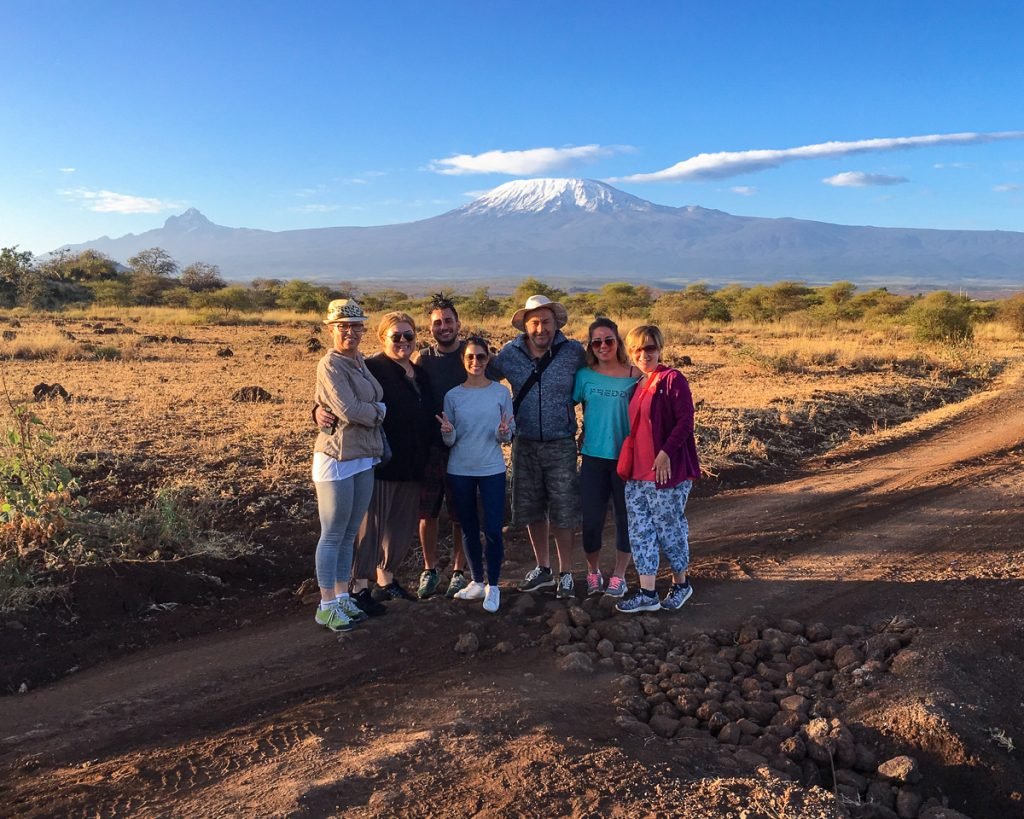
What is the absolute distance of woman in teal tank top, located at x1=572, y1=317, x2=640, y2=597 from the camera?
14.2 ft

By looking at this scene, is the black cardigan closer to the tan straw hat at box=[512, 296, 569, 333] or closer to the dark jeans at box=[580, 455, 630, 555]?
the tan straw hat at box=[512, 296, 569, 333]

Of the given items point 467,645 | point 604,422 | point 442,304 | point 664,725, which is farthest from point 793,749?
point 442,304

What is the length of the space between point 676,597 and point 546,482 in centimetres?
100

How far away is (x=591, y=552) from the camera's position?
15.2ft

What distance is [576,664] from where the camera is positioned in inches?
148

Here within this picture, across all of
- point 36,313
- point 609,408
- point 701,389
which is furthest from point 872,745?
point 36,313

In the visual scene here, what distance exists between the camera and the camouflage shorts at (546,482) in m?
4.46

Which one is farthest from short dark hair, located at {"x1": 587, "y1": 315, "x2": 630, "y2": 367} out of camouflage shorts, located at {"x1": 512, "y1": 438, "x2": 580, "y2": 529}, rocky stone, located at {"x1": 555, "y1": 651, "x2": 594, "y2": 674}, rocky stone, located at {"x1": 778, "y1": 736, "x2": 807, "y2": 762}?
rocky stone, located at {"x1": 778, "y1": 736, "x2": 807, "y2": 762}

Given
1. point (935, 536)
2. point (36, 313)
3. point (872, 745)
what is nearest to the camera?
point (872, 745)

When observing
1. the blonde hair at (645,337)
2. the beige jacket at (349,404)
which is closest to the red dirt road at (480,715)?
the beige jacket at (349,404)

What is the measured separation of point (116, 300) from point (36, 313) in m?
8.09

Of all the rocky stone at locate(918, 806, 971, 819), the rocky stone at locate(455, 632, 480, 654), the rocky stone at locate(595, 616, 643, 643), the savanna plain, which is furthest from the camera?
the rocky stone at locate(595, 616, 643, 643)

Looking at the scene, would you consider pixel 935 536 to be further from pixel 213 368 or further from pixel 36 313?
pixel 36 313

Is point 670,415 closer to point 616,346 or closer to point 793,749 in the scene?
point 616,346
